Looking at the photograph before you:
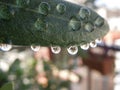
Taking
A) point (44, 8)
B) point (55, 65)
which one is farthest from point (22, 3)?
point (55, 65)

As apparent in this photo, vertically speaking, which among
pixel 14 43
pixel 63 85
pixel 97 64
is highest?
pixel 14 43

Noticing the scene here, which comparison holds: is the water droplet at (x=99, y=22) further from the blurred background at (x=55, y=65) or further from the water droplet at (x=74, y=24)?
the blurred background at (x=55, y=65)

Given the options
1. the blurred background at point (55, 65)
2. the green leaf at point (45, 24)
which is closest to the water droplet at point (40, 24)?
the green leaf at point (45, 24)

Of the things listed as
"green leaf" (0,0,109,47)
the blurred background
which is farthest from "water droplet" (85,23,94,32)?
the blurred background

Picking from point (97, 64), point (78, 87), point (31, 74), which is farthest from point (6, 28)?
point (78, 87)

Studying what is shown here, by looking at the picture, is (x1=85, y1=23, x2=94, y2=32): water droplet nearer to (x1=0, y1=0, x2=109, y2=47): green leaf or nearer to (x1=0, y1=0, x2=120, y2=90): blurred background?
(x1=0, y1=0, x2=109, y2=47): green leaf

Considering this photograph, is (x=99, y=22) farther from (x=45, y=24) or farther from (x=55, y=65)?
(x=55, y=65)

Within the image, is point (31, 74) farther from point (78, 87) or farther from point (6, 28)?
point (6, 28)
